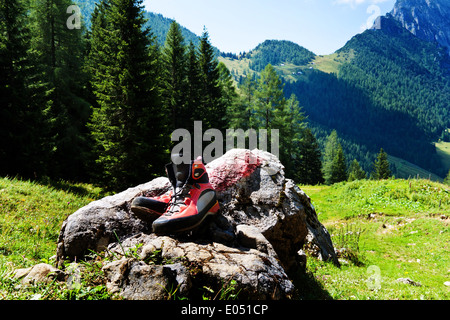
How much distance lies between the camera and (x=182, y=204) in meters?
3.57

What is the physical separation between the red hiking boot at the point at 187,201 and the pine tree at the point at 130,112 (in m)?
11.7

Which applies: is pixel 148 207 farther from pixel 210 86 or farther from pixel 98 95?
pixel 210 86

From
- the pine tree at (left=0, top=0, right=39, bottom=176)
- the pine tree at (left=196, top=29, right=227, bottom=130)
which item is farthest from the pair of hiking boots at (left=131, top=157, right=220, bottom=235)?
the pine tree at (left=196, top=29, right=227, bottom=130)

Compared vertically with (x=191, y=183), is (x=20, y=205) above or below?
below

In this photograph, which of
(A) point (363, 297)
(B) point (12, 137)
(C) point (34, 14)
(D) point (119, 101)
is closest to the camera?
(A) point (363, 297)

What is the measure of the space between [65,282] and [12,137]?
15430 mm

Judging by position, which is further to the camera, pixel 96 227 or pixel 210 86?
pixel 210 86

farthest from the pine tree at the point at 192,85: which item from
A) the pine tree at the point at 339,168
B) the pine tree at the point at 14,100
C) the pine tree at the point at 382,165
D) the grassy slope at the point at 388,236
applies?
the pine tree at the point at 382,165

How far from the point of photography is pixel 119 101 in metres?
15.3

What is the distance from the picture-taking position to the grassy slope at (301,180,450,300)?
236 inches

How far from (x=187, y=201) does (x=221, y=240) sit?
73cm

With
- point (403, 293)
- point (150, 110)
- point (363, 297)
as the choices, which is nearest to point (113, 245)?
point (363, 297)

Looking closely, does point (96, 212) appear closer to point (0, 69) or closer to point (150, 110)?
point (150, 110)

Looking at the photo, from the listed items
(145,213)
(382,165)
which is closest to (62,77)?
(145,213)
